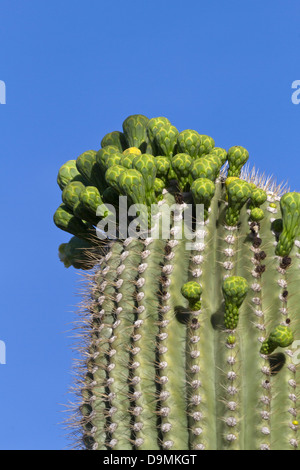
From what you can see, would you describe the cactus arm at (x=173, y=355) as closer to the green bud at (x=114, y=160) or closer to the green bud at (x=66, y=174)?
the green bud at (x=114, y=160)

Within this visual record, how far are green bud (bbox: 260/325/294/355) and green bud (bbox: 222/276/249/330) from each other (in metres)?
0.19

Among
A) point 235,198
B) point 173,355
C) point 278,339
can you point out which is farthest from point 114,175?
point 278,339

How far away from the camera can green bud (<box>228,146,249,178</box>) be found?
13.0 feet

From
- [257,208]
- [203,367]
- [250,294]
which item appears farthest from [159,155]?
[203,367]

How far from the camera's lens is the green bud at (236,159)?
3969mm

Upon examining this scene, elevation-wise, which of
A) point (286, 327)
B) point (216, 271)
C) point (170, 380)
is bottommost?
point (170, 380)

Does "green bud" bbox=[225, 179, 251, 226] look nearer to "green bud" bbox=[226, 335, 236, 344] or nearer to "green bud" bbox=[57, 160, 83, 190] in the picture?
"green bud" bbox=[226, 335, 236, 344]

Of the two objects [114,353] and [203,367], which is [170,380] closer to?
[203,367]

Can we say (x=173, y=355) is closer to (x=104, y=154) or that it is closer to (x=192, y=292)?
(x=192, y=292)

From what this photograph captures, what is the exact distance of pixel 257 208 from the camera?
3656 mm

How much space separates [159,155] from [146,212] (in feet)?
1.55

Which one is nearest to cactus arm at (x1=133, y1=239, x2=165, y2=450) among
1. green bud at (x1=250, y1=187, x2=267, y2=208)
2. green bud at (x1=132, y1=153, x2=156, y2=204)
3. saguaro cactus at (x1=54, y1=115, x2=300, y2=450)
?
saguaro cactus at (x1=54, y1=115, x2=300, y2=450)

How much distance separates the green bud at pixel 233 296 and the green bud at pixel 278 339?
0.62ft

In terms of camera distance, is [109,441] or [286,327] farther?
[109,441]
